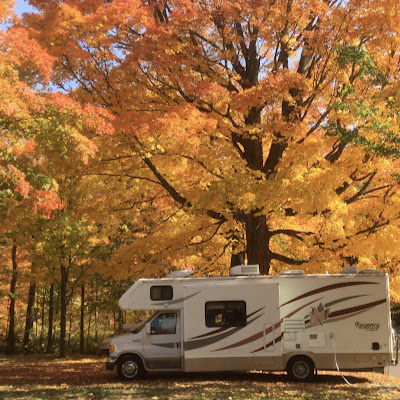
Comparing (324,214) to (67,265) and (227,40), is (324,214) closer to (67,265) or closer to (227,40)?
(227,40)

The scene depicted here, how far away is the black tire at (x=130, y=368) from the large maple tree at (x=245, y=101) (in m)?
4.08

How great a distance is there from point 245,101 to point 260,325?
5.56 metres

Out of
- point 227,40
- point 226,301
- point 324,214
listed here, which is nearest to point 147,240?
point 226,301

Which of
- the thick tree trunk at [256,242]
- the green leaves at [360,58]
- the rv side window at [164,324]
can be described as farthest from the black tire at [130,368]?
the green leaves at [360,58]

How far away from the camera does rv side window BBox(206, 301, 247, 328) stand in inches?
465

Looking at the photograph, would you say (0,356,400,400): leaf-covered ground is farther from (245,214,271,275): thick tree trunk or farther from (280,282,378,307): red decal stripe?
(245,214,271,275): thick tree trunk

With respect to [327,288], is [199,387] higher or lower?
lower

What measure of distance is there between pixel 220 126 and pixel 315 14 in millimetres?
3808

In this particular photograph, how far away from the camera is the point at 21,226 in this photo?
2044cm

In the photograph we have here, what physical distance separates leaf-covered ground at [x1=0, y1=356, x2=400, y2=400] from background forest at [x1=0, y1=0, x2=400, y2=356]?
3.50m

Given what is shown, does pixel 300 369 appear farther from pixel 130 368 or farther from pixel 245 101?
pixel 245 101

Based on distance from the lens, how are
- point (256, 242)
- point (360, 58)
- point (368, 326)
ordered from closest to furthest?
1. point (360, 58)
2. point (368, 326)
3. point (256, 242)

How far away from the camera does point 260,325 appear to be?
11750 millimetres

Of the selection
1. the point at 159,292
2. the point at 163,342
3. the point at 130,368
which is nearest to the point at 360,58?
the point at 159,292
